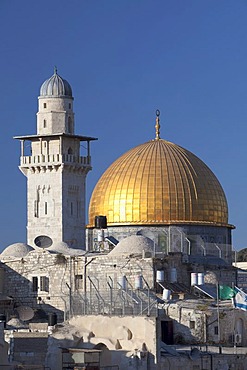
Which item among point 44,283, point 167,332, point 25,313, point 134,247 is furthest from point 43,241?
point 167,332

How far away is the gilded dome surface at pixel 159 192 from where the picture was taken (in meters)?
70.1

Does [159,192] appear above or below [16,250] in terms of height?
above

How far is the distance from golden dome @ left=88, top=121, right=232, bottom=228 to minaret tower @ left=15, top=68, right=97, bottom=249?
1.82 meters

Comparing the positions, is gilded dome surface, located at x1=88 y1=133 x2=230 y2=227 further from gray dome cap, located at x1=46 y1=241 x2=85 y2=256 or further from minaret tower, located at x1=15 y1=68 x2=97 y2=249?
gray dome cap, located at x1=46 y1=241 x2=85 y2=256

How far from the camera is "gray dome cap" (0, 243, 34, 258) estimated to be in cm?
6438

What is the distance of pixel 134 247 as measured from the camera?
200ft

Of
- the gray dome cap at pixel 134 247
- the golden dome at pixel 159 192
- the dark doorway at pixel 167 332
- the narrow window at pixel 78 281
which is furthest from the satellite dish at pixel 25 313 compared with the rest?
the golden dome at pixel 159 192

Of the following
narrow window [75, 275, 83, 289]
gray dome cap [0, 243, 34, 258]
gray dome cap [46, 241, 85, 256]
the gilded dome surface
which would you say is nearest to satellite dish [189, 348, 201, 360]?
narrow window [75, 275, 83, 289]

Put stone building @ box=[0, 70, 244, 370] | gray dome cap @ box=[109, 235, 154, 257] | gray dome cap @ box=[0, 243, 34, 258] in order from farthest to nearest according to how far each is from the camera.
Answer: gray dome cap @ box=[0, 243, 34, 258] → gray dome cap @ box=[109, 235, 154, 257] → stone building @ box=[0, 70, 244, 370]

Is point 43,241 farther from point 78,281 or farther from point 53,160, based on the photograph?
point 78,281

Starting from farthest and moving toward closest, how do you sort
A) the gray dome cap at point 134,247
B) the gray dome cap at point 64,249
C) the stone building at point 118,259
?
the gray dome cap at point 64,249 < the gray dome cap at point 134,247 < the stone building at point 118,259

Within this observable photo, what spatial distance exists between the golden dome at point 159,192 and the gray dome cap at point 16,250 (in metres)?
6.63

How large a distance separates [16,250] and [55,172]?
581cm

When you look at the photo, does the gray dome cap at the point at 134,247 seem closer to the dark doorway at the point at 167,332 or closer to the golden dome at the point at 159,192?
the dark doorway at the point at 167,332
